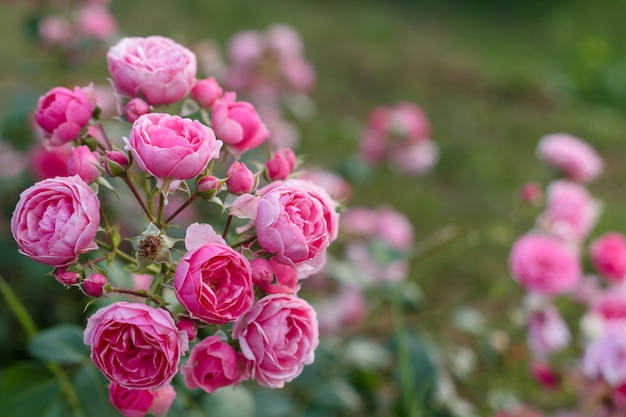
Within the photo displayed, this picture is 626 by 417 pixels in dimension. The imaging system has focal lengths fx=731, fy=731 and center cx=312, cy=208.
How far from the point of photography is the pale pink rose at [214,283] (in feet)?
2.12

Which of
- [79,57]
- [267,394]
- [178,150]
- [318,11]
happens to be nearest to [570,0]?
[318,11]

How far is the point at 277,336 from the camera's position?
69 cm

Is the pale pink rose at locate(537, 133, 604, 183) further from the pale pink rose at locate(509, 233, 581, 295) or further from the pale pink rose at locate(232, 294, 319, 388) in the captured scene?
the pale pink rose at locate(232, 294, 319, 388)

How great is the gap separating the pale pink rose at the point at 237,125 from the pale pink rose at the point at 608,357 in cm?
71

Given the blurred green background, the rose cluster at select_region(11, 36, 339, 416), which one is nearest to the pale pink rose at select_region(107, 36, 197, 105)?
the rose cluster at select_region(11, 36, 339, 416)

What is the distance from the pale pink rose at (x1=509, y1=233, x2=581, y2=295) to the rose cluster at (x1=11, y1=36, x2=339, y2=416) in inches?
27.6

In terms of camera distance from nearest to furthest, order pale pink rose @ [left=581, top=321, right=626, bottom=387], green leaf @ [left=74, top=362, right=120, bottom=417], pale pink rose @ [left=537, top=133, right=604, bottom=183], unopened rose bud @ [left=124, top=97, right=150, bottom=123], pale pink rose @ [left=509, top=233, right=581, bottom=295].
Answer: unopened rose bud @ [left=124, top=97, right=150, bottom=123], green leaf @ [left=74, top=362, right=120, bottom=417], pale pink rose @ [left=581, top=321, right=626, bottom=387], pale pink rose @ [left=509, top=233, right=581, bottom=295], pale pink rose @ [left=537, top=133, right=604, bottom=183]

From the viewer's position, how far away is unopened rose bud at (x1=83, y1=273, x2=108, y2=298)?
2.22 ft

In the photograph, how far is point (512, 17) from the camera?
475cm

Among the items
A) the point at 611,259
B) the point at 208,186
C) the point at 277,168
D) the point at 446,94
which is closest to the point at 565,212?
the point at 611,259

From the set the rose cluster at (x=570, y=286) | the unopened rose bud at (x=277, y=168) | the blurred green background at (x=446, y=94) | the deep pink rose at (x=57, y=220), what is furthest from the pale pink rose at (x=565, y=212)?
the deep pink rose at (x=57, y=220)

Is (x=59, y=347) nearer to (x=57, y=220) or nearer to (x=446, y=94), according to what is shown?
(x=57, y=220)

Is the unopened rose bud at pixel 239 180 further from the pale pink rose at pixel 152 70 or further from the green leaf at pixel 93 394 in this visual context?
the green leaf at pixel 93 394

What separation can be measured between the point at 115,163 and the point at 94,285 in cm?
12
